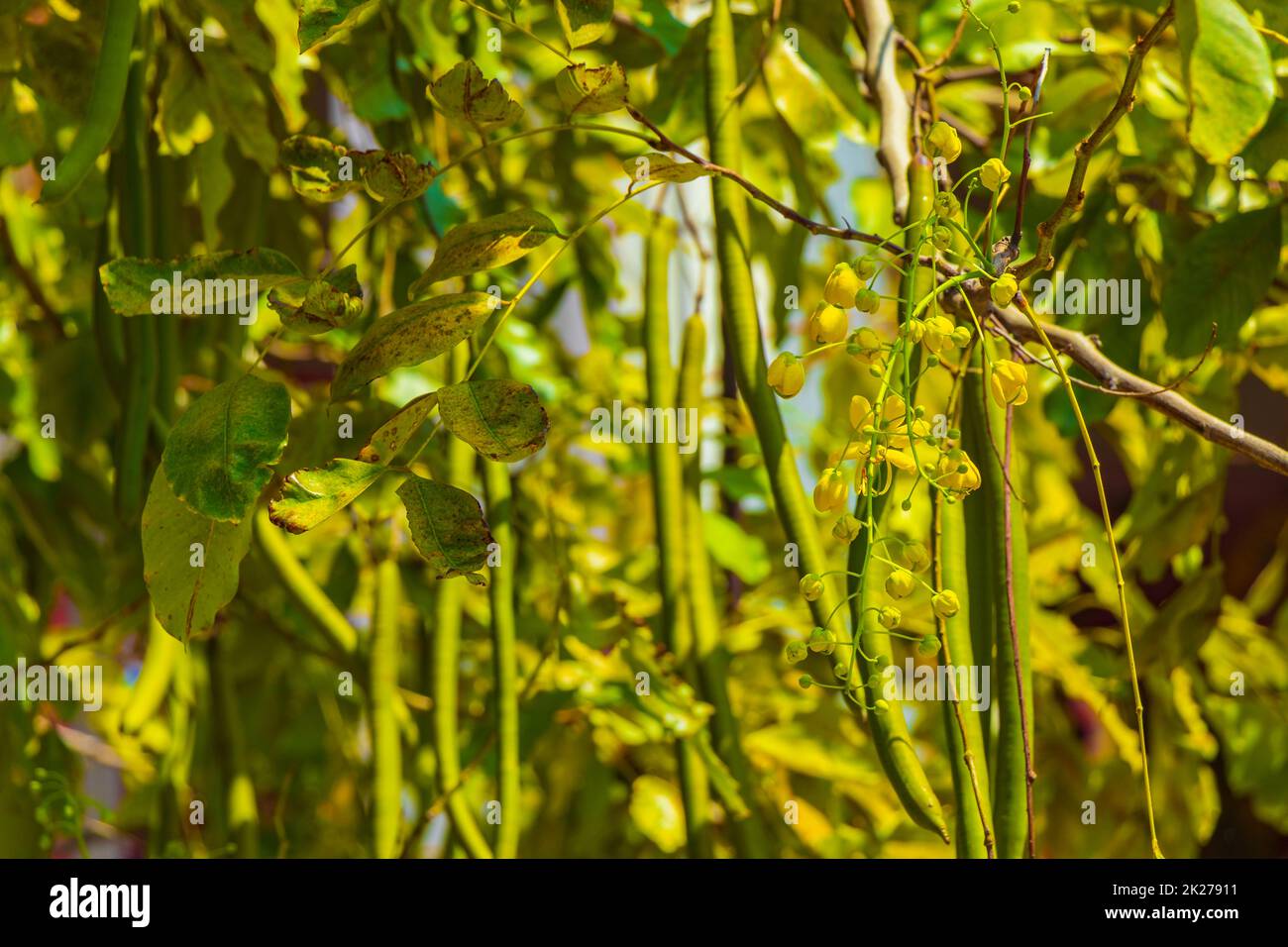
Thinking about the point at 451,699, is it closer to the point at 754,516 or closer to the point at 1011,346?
the point at 1011,346

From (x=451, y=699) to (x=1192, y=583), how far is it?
537 millimetres

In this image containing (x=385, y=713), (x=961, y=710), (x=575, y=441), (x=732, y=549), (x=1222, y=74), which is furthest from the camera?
(x=575, y=441)

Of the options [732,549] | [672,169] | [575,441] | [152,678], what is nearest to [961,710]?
[672,169]

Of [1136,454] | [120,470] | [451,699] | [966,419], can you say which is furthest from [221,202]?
[1136,454]

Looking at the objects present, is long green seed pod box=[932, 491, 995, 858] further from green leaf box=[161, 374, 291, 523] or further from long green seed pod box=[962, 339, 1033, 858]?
green leaf box=[161, 374, 291, 523]

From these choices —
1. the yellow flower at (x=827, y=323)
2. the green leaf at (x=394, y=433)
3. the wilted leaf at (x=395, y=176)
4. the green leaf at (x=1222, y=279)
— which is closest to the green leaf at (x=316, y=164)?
the wilted leaf at (x=395, y=176)

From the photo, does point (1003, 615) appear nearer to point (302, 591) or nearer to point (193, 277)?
point (193, 277)

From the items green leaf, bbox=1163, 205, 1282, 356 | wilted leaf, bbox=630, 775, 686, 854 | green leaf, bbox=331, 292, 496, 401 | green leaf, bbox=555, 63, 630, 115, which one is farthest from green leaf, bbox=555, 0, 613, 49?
wilted leaf, bbox=630, 775, 686, 854

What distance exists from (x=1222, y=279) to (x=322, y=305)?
52 centimetres

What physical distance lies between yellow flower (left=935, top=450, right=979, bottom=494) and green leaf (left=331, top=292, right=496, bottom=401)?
0.66 ft

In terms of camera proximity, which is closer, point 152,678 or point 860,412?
point 860,412

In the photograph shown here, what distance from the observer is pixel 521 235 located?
1.76ft

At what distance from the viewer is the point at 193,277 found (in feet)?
1.76

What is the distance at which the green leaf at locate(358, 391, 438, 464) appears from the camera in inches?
19.8
